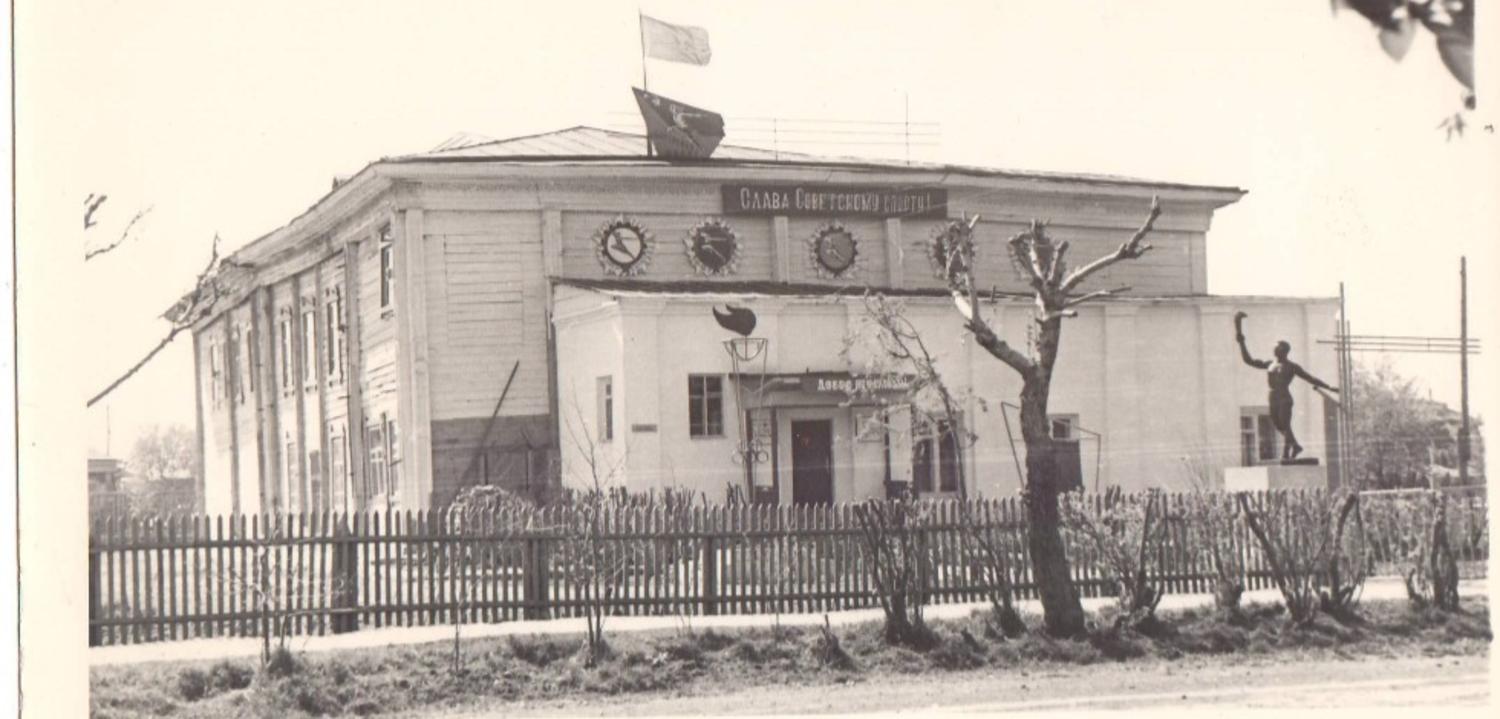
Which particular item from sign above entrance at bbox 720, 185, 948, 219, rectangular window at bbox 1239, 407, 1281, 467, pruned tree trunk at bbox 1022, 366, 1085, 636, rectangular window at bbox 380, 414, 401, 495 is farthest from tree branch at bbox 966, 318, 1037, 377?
rectangular window at bbox 380, 414, 401, 495

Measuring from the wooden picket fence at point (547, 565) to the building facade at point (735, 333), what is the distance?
14.7 ft

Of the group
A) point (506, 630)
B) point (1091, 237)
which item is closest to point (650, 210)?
point (1091, 237)

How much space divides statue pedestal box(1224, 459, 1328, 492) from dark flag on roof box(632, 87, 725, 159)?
8643 millimetres

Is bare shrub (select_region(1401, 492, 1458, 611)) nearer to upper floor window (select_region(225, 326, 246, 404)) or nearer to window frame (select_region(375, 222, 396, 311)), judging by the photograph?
window frame (select_region(375, 222, 396, 311))

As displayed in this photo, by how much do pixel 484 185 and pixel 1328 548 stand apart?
42.7 ft

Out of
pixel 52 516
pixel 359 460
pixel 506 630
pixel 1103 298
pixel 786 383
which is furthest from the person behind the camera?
pixel 359 460

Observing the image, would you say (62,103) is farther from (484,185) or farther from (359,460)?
(359,460)

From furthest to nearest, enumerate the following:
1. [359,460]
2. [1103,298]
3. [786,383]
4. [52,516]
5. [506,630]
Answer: [359,460] < [1103,298] < [786,383] < [506,630] < [52,516]

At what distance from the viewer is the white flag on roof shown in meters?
16.6

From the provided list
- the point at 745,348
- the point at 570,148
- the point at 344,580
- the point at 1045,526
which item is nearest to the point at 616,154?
the point at 570,148

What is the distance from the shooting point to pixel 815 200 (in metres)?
23.7

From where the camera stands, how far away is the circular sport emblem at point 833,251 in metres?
24.2

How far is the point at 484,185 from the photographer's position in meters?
23.4

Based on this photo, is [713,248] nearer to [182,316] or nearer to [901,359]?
[901,359]
